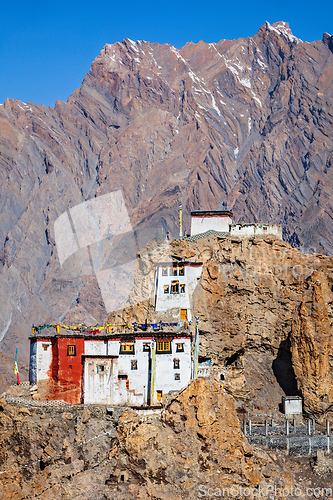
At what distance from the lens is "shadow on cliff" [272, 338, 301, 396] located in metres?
70.4

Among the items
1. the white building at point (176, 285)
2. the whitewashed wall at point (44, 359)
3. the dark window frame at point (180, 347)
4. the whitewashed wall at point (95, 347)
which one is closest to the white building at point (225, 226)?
the white building at point (176, 285)

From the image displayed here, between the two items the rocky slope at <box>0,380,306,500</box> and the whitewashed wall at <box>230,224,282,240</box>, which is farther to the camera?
the whitewashed wall at <box>230,224,282,240</box>

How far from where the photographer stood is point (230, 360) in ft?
229

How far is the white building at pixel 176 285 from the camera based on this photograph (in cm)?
6906

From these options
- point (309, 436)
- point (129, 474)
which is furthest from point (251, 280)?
point (129, 474)

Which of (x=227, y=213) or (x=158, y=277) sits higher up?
(x=227, y=213)

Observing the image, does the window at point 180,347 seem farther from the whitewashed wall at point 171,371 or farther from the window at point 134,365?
the window at point 134,365

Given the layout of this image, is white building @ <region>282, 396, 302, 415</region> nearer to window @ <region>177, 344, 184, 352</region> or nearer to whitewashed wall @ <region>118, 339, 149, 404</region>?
window @ <region>177, 344, 184, 352</region>

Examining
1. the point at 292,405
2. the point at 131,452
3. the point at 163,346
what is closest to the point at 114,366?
the point at 163,346

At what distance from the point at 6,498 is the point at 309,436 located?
2968cm

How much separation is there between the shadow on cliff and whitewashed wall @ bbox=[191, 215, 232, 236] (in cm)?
1602

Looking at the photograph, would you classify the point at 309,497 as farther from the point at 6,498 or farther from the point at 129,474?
the point at 6,498

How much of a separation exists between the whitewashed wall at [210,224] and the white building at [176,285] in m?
8.37

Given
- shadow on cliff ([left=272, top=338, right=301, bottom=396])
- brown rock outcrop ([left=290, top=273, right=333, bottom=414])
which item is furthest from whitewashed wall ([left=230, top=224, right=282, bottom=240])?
shadow on cliff ([left=272, top=338, right=301, bottom=396])
